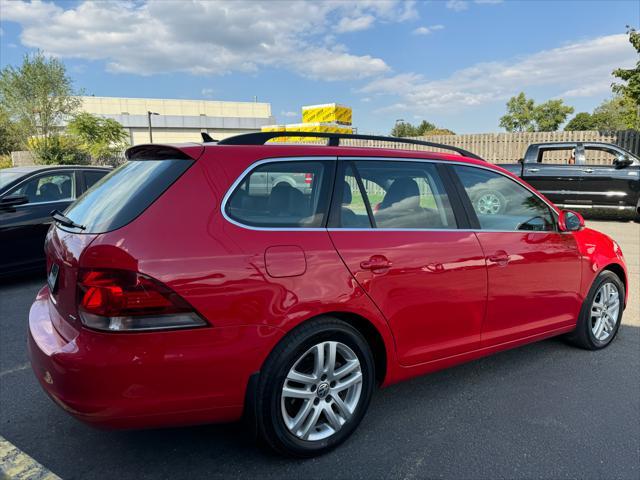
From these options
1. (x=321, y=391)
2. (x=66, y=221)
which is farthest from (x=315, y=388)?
(x=66, y=221)

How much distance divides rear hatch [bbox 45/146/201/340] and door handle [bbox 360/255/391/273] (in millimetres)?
1050

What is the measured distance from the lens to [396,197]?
2982mm

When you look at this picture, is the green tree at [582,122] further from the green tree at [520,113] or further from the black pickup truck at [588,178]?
the black pickup truck at [588,178]

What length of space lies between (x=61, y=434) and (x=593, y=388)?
354 cm

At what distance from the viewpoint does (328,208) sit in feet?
8.53

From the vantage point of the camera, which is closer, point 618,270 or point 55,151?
point 618,270

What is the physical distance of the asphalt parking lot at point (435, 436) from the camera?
2475 mm

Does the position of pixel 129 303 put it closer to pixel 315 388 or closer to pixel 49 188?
pixel 315 388

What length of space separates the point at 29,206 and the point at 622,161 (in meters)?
12.6

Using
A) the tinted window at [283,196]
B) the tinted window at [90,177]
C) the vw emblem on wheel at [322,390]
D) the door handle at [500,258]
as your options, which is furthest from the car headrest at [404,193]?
the tinted window at [90,177]

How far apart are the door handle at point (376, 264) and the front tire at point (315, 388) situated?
1.08 feet

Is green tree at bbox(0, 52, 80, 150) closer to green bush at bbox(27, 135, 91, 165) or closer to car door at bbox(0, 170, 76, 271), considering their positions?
green bush at bbox(27, 135, 91, 165)

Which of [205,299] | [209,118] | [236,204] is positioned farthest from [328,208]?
[209,118]

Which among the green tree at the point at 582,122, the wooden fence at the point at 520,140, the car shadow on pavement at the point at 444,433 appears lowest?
the car shadow on pavement at the point at 444,433
